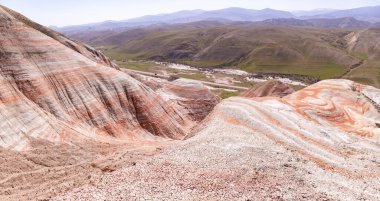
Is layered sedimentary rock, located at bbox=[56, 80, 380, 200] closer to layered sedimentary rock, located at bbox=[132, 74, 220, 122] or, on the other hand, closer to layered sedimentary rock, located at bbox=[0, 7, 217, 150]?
layered sedimentary rock, located at bbox=[0, 7, 217, 150]

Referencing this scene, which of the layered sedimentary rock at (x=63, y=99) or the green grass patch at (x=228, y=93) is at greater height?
the layered sedimentary rock at (x=63, y=99)

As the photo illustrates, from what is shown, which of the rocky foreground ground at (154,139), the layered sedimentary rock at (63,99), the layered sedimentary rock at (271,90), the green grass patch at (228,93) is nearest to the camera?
the rocky foreground ground at (154,139)

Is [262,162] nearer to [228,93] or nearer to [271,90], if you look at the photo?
[271,90]

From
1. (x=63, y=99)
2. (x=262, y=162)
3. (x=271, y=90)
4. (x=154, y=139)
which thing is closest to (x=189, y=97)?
(x=271, y=90)

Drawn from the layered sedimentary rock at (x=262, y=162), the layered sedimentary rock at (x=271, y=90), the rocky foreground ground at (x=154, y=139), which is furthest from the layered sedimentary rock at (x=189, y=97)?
the layered sedimentary rock at (x=262, y=162)

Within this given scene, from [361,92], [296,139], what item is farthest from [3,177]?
[361,92]

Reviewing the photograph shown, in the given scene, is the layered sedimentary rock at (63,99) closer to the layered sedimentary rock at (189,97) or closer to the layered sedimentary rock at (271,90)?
the layered sedimentary rock at (189,97)
